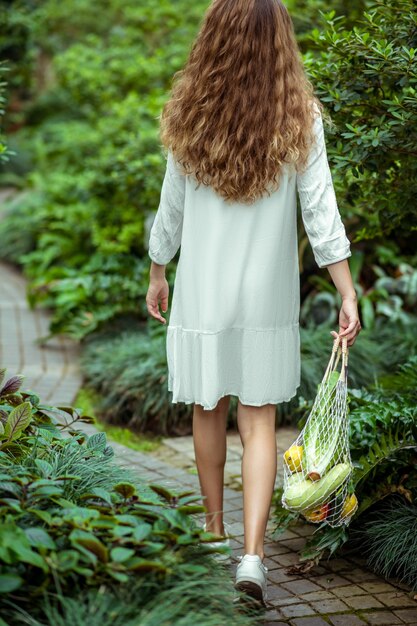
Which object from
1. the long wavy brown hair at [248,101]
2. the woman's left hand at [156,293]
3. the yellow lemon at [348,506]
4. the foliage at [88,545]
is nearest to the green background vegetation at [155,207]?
the yellow lemon at [348,506]

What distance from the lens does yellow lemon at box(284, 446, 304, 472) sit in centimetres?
312

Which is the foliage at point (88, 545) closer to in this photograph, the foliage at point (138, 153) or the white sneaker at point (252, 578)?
the white sneaker at point (252, 578)

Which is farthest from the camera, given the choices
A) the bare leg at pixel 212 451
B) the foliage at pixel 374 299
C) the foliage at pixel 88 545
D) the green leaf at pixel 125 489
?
the foliage at pixel 374 299

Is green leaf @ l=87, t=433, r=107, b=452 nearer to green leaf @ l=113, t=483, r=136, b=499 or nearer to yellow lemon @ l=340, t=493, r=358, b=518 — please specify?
green leaf @ l=113, t=483, r=136, b=499

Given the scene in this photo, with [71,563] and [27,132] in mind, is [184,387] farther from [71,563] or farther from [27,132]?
[27,132]

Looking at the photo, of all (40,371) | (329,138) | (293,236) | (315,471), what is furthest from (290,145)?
(40,371)

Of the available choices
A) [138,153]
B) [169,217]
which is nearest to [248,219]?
[169,217]

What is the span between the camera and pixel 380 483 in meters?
3.71

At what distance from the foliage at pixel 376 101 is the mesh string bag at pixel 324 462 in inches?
33.9

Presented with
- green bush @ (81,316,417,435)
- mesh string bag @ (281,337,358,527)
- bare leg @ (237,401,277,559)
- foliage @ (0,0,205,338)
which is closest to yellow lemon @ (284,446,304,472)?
mesh string bag @ (281,337,358,527)

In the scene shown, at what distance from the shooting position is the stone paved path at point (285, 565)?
3189 mm

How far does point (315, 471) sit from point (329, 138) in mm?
1465

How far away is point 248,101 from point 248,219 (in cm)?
40

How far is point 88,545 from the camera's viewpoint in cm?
246
